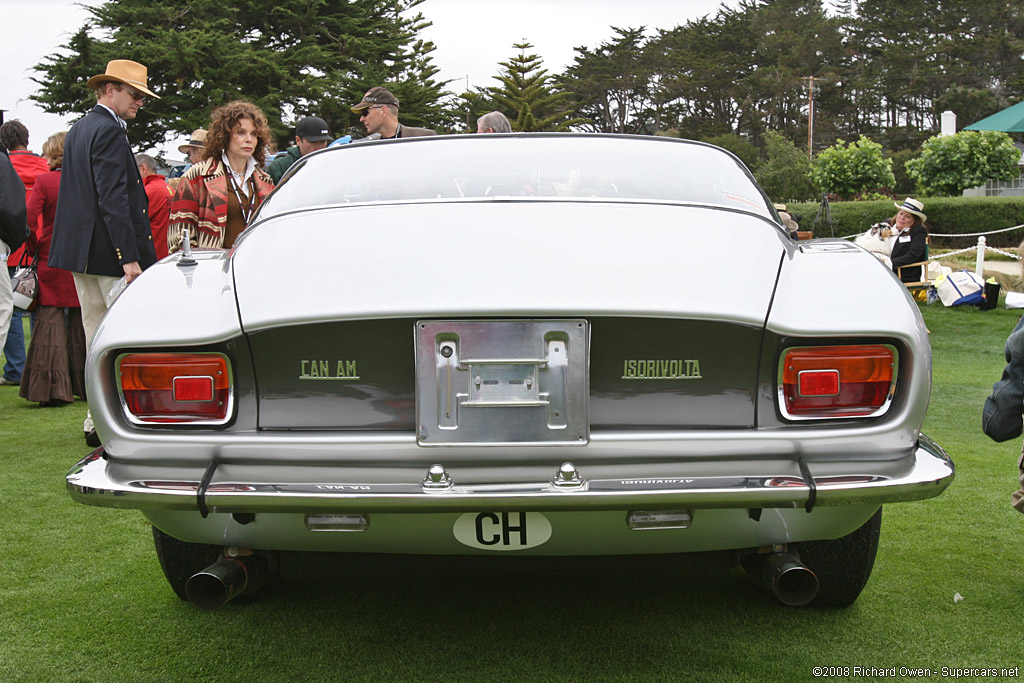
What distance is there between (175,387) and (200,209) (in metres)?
2.95

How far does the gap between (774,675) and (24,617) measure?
84.3 inches

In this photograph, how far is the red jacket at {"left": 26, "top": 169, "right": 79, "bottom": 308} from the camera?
645 centimetres

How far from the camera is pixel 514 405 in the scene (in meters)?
2.05

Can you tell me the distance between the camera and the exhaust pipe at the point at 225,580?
2189 millimetres

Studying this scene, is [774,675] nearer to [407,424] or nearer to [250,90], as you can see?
[407,424]

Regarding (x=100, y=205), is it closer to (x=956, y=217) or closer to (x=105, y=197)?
(x=105, y=197)

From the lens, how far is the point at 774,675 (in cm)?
237

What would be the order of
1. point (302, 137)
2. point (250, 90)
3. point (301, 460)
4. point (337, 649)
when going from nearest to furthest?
point (301, 460)
point (337, 649)
point (302, 137)
point (250, 90)

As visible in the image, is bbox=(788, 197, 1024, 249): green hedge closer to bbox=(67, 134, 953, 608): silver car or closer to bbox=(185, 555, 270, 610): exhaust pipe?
bbox=(67, 134, 953, 608): silver car

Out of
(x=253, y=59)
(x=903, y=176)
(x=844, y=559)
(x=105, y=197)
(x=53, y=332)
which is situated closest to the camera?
(x=844, y=559)

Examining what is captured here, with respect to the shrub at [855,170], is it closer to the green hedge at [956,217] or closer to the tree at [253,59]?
the green hedge at [956,217]

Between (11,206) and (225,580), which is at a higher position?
(11,206)

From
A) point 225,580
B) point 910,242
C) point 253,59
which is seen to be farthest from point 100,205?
point 253,59

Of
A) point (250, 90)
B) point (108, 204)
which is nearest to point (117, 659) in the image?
point (108, 204)
